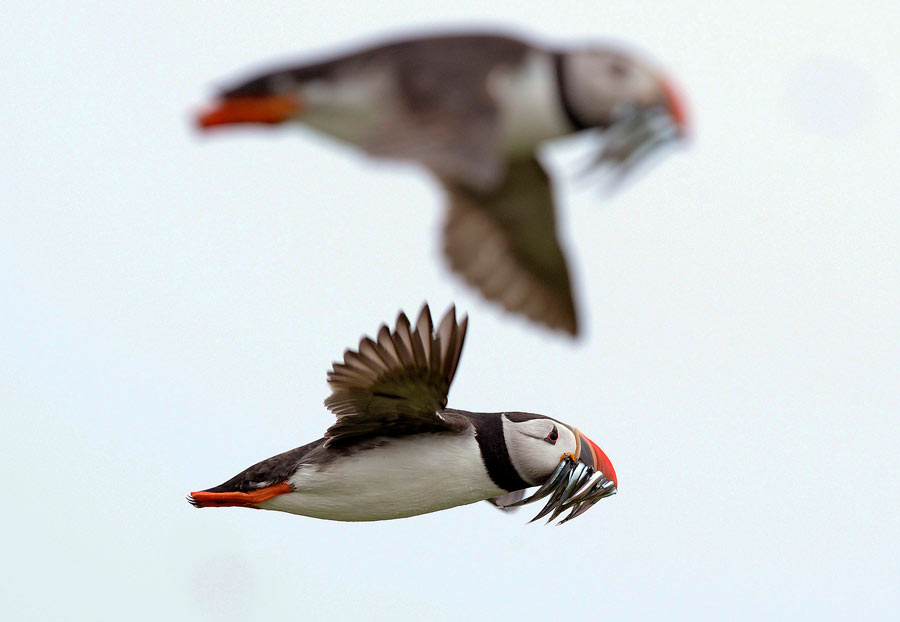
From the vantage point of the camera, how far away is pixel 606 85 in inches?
96.6

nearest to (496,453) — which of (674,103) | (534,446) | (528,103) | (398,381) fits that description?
(534,446)

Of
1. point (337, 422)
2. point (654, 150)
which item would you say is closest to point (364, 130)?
point (654, 150)

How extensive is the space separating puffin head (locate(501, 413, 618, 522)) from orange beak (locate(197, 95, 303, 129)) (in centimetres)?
319

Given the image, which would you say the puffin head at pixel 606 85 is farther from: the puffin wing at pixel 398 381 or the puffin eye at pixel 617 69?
the puffin wing at pixel 398 381

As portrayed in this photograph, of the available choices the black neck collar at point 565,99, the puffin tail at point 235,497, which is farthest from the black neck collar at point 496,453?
the black neck collar at point 565,99

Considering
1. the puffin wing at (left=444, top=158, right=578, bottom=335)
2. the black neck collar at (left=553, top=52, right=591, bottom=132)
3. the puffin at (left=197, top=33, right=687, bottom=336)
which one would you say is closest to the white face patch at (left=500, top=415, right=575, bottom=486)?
the puffin wing at (left=444, top=158, right=578, bottom=335)

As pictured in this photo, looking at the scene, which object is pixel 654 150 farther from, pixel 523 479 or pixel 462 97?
pixel 523 479

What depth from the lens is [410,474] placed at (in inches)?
212

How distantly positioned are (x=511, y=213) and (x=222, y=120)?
131 cm

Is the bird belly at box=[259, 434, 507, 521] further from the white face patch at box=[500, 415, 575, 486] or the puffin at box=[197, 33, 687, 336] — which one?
the puffin at box=[197, 33, 687, 336]

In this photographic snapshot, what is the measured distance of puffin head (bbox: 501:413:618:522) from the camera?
560 centimetres

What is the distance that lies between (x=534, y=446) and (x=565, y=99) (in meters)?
3.34

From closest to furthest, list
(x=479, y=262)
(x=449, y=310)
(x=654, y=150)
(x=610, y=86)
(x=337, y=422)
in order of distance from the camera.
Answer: (x=654, y=150), (x=610, y=86), (x=479, y=262), (x=449, y=310), (x=337, y=422)

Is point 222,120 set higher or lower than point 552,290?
higher
